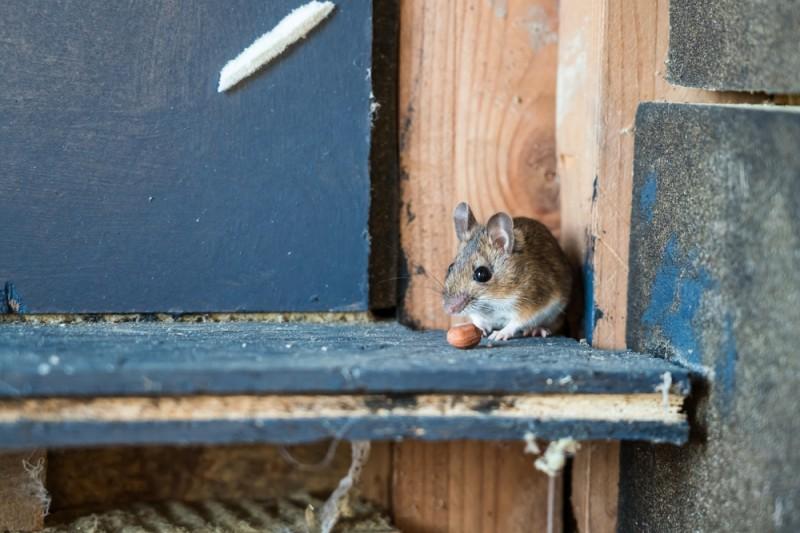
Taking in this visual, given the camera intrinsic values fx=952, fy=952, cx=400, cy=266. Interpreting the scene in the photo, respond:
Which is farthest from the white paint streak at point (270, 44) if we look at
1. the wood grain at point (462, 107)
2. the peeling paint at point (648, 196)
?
the peeling paint at point (648, 196)

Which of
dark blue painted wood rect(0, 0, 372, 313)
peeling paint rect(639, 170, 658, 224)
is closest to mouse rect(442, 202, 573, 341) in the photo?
dark blue painted wood rect(0, 0, 372, 313)

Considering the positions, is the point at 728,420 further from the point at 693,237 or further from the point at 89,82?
the point at 89,82

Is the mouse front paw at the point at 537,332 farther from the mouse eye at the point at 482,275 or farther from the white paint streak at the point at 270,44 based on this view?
the white paint streak at the point at 270,44

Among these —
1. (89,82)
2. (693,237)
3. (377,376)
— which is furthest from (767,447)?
(89,82)

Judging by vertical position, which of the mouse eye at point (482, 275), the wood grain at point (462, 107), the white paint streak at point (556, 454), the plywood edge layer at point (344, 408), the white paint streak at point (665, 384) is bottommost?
the white paint streak at point (556, 454)

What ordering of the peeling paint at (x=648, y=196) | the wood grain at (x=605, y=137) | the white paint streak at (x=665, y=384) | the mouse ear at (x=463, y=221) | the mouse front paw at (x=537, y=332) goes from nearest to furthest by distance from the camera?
the white paint streak at (x=665, y=384) → the peeling paint at (x=648, y=196) → the wood grain at (x=605, y=137) → the mouse ear at (x=463, y=221) → the mouse front paw at (x=537, y=332)

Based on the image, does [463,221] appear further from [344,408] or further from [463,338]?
[344,408]

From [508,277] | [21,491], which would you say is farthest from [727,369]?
[21,491]
